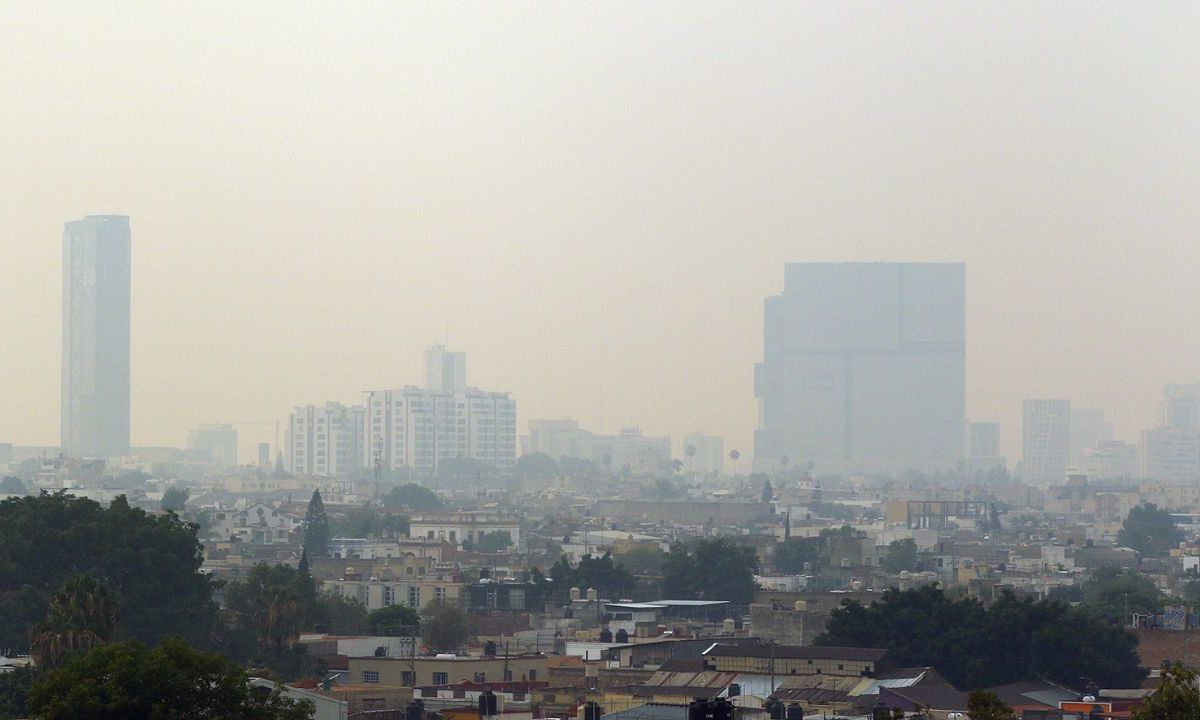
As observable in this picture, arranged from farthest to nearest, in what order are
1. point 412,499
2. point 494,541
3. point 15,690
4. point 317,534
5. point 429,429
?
point 429,429 → point 412,499 → point 494,541 → point 317,534 → point 15,690

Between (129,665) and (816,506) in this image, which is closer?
(129,665)

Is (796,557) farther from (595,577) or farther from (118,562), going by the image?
(118,562)

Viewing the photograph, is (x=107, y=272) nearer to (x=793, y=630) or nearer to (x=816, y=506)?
(x=816, y=506)

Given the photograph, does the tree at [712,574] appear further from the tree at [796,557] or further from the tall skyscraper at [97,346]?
the tall skyscraper at [97,346]

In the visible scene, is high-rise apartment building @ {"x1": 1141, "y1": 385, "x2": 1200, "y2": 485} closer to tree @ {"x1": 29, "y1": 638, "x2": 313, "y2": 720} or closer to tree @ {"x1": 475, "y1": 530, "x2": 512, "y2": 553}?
tree @ {"x1": 475, "y1": 530, "x2": 512, "y2": 553}

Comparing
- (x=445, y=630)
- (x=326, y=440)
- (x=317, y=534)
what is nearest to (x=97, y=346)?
(x=326, y=440)

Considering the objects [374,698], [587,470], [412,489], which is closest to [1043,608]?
[374,698]

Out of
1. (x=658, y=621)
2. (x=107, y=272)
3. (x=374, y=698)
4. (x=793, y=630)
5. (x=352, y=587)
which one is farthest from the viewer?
(x=107, y=272)
